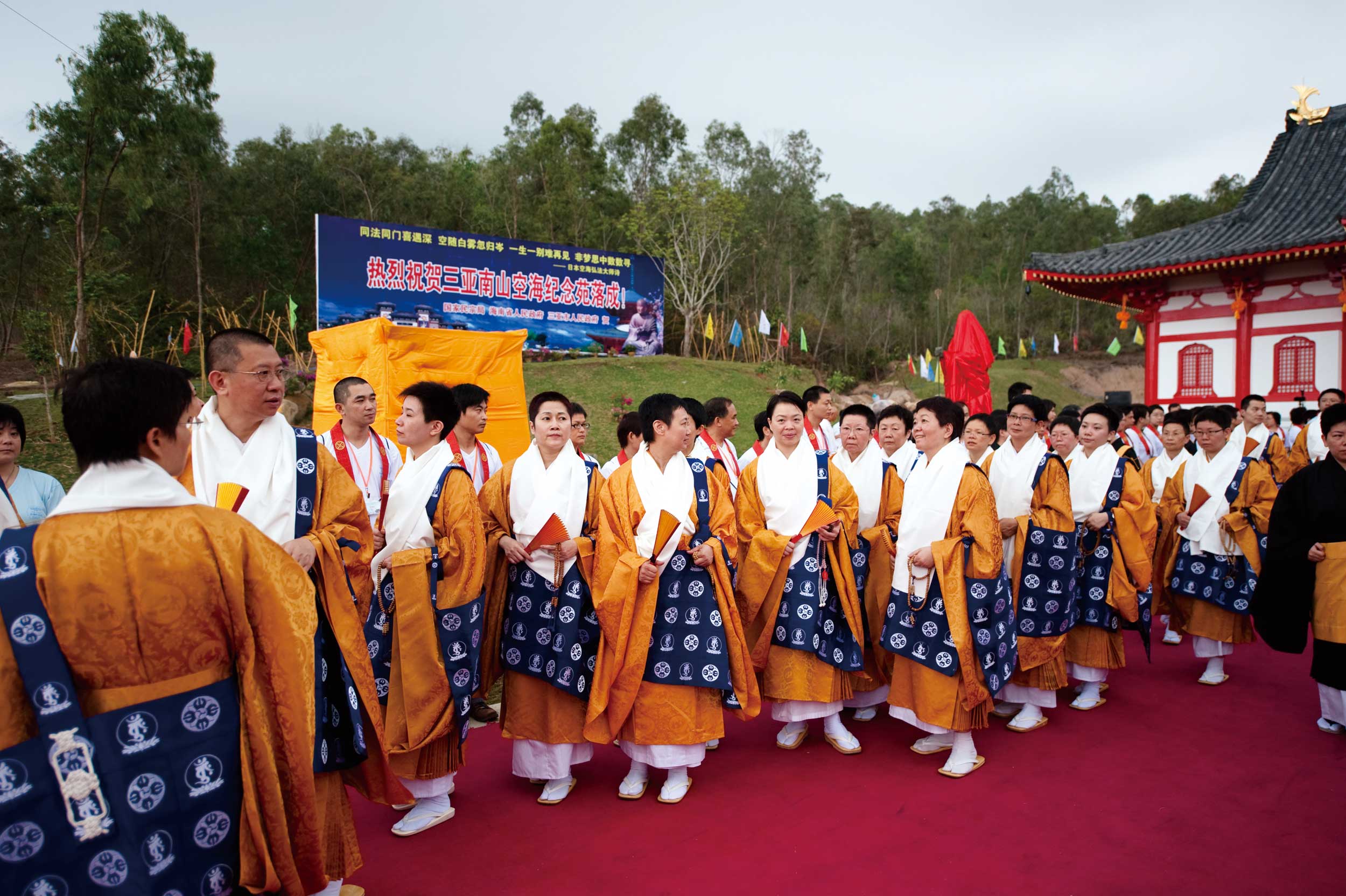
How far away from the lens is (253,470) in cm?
240

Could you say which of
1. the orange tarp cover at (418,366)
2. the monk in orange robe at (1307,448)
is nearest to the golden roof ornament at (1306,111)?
the monk in orange robe at (1307,448)

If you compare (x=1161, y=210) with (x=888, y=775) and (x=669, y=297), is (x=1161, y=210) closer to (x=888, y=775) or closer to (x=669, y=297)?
(x=669, y=297)

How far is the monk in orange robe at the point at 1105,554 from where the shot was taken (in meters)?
4.64

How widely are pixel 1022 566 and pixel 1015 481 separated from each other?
1.57ft

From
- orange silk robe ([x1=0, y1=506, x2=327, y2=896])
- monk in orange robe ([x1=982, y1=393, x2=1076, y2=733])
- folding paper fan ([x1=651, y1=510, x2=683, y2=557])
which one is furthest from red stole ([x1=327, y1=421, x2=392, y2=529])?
monk in orange robe ([x1=982, y1=393, x2=1076, y2=733])

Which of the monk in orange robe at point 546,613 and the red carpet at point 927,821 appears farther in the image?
the monk in orange robe at point 546,613

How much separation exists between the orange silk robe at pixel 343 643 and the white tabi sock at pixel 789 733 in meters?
2.17

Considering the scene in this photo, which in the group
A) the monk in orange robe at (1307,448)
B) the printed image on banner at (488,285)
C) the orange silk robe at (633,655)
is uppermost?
the printed image on banner at (488,285)

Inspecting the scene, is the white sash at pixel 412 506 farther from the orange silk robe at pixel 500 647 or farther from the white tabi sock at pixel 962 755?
the white tabi sock at pixel 962 755

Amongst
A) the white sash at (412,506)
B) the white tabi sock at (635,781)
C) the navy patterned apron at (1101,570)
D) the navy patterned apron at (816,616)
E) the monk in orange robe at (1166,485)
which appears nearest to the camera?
the white sash at (412,506)

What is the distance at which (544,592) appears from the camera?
3.59m

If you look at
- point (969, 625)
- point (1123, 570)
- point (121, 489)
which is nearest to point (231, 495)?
point (121, 489)

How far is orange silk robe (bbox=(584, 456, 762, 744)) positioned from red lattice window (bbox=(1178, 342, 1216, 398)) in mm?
12760

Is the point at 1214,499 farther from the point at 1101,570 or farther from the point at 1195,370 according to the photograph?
the point at 1195,370
